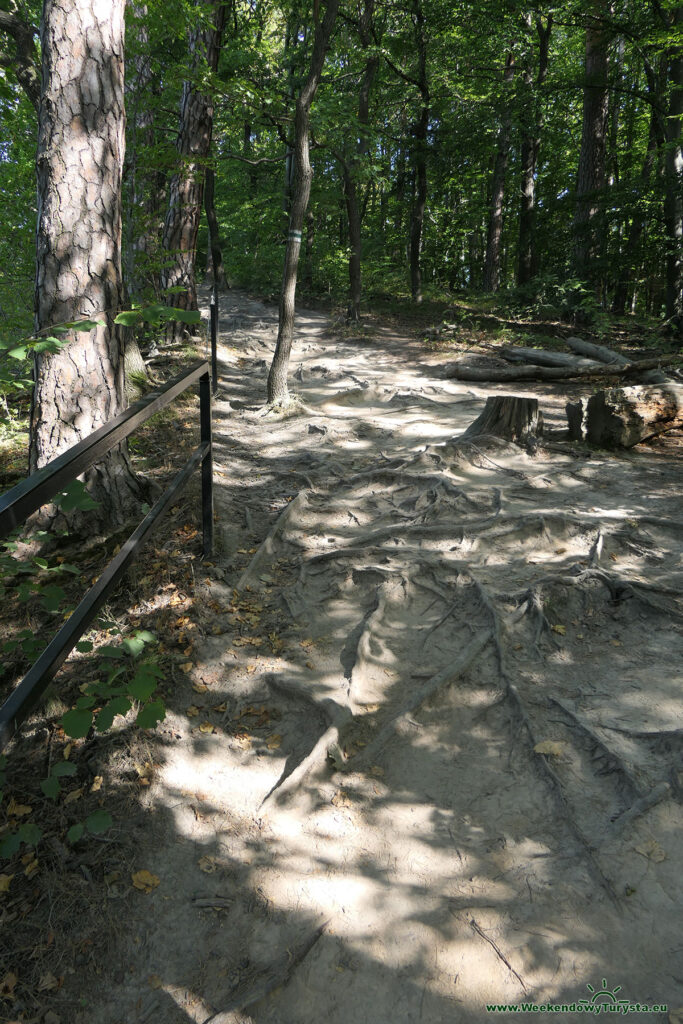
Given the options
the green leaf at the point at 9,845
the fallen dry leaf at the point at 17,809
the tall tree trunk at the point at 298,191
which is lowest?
the fallen dry leaf at the point at 17,809

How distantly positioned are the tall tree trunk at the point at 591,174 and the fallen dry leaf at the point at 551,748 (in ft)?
38.0

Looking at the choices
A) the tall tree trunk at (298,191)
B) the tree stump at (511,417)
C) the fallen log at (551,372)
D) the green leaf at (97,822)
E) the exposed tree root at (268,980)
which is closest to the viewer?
the exposed tree root at (268,980)

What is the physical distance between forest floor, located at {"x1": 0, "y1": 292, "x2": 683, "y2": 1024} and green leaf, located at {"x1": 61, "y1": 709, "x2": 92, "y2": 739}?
2.12ft

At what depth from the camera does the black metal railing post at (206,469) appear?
3610 millimetres

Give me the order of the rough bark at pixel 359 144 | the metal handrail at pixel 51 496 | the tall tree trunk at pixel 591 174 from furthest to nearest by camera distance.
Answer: the rough bark at pixel 359 144 → the tall tree trunk at pixel 591 174 → the metal handrail at pixel 51 496

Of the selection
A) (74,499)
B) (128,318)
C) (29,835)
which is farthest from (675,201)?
(29,835)

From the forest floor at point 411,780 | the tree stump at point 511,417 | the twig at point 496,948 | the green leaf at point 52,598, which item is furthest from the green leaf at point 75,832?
the tree stump at point 511,417

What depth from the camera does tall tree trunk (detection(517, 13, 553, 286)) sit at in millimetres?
12477

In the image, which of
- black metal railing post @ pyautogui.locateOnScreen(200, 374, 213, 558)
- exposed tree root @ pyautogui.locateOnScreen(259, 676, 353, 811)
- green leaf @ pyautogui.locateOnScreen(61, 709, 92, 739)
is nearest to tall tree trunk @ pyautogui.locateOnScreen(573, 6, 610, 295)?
black metal railing post @ pyautogui.locateOnScreen(200, 374, 213, 558)

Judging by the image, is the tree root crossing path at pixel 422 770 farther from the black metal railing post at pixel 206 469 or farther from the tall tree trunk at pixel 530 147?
the tall tree trunk at pixel 530 147

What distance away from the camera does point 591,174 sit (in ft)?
40.6

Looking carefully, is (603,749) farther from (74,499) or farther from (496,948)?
(74,499)

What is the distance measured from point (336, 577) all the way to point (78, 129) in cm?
308

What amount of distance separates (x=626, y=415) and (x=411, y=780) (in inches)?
188
